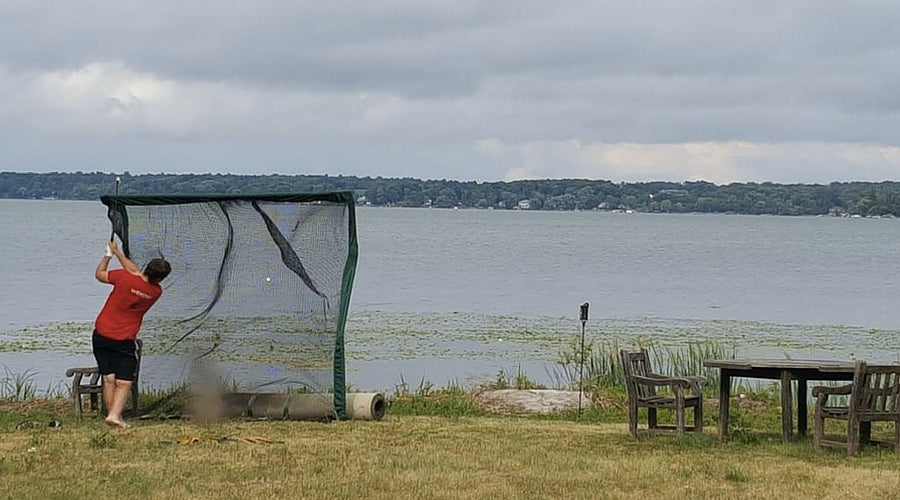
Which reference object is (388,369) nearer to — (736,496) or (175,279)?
(175,279)

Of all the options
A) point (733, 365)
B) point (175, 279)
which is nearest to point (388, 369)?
point (175, 279)

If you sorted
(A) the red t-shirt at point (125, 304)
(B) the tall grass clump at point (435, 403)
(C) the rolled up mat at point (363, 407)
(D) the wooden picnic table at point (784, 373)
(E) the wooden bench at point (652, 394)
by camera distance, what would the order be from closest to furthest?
(D) the wooden picnic table at point (784, 373) → (E) the wooden bench at point (652, 394) → (A) the red t-shirt at point (125, 304) → (C) the rolled up mat at point (363, 407) → (B) the tall grass clump at point (435, 403)

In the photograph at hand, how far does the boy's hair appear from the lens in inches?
442

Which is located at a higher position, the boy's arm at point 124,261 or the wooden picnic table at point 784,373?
the boy's arm at point 124,261

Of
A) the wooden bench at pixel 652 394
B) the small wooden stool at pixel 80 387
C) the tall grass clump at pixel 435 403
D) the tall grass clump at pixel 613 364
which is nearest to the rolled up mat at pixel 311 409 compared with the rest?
the tall grass clump at pixel 435 403

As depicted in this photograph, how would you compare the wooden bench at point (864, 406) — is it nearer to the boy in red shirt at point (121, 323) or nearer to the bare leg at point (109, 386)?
the boy in red shirt at point (121, 323)

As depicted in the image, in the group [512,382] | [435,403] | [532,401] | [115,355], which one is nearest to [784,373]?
[532,401]

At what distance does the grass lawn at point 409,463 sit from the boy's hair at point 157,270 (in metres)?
1.33

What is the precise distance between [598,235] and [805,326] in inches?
2631

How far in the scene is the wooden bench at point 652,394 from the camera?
1061cm

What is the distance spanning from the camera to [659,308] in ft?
113

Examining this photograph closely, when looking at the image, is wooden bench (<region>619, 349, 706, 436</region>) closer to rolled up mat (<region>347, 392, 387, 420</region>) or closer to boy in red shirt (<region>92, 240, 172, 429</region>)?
rolled up mat (<region>347, 392, 387, 420</region>)

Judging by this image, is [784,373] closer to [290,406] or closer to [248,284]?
[290,406]

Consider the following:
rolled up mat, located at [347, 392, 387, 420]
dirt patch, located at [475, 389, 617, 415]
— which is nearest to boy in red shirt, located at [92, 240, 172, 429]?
rolled up mat, located at [347, 392, 387, 420]
